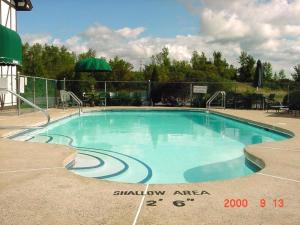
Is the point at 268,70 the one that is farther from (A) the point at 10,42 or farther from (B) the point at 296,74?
(A) the point at 10,42

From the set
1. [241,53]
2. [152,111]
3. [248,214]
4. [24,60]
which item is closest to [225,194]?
[248,214]

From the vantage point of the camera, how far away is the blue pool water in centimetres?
695

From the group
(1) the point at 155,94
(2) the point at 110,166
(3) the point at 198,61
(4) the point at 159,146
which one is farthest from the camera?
(3) the point at 198,61

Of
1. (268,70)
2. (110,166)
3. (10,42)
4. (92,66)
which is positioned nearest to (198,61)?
(268,70)

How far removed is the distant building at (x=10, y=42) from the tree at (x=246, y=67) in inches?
1040

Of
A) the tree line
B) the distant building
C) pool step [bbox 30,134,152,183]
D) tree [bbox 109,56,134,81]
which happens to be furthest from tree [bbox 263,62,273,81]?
pool step [bbox 30,134,152,183]

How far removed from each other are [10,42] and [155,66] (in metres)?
22.1

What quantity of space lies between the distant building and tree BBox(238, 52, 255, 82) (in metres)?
26.4

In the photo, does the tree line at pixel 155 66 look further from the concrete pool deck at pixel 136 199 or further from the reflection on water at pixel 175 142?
the concrete pool deck at pixel 136 199

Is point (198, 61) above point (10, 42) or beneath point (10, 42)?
above

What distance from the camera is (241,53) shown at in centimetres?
4175

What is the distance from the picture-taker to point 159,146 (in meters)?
9.93

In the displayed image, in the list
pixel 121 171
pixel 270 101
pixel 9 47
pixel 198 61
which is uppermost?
pixel 198 61
